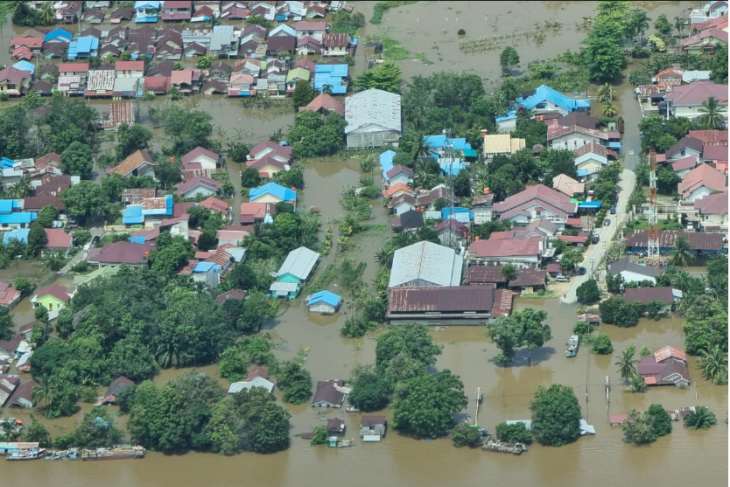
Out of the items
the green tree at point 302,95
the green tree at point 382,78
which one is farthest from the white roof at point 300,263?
the green tree at point 382,78

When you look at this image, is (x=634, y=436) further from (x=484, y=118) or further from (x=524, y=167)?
(x=484, y=118)

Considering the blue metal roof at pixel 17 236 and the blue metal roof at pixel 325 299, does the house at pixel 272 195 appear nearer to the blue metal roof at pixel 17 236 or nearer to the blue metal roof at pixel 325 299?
the blue metal roof at pixel 325 299

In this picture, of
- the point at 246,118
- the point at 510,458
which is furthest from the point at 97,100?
the point at 510,458

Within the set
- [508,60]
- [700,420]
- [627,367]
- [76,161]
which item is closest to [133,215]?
[76,161]

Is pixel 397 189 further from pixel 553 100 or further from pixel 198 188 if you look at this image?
pixel 553 100

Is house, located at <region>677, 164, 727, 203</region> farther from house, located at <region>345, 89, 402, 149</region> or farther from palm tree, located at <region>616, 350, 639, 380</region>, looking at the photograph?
house, located at <region>345, 89, 402, 149</region>

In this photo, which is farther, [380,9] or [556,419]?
[380,9]
